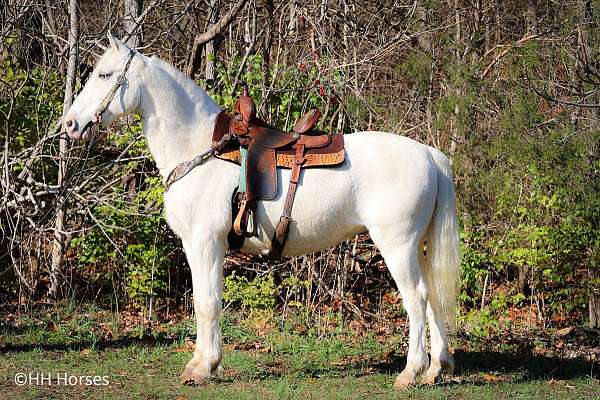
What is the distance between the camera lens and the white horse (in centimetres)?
544

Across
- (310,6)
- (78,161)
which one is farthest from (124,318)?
(310,6)

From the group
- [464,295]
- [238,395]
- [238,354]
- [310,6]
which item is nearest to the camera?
[238,395]

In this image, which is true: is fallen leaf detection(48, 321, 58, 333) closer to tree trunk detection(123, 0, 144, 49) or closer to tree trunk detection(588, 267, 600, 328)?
tree trunk detection(123, 0, 144, 49)

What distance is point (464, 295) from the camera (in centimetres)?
795

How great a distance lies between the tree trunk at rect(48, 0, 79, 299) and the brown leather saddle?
275 cm

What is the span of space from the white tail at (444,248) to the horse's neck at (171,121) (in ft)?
5.43

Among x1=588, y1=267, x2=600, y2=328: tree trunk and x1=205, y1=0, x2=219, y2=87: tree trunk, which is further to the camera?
x1=205, y1=0, x2=219, y2=87: tree trunk

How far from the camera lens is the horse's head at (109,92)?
5.43 m

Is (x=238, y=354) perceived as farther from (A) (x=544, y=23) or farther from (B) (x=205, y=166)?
(A) (x=544, y=23)

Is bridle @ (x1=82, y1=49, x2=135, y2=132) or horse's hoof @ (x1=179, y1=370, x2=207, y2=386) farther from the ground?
bridle @ (x1=82, y1=49, x2=135, y2=132)

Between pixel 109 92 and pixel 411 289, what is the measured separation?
2.42 metres

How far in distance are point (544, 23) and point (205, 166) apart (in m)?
4.90

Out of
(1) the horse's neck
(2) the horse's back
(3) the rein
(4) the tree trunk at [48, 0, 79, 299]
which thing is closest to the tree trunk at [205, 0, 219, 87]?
(4) the tree trunk at [48, 0, 79, 299]

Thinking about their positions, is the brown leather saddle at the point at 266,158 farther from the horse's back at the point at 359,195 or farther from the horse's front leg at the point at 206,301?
the horse's front leg at the point at 206,301
